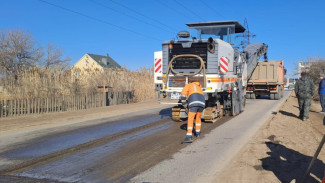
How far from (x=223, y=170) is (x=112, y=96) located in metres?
15.0

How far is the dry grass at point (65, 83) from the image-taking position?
1477cm

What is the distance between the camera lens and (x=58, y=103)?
15250mm

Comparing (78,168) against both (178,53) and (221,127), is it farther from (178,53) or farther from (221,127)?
(178,53)

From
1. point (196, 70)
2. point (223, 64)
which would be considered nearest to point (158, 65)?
point (196, 70)

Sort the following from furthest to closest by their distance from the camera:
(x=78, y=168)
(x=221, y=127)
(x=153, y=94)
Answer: (x=153, y=94) < (x=221, y=127) < (x=78, y=168)

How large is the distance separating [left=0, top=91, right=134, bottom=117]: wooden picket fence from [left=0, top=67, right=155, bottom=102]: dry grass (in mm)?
859

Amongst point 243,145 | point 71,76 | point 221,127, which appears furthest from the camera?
point 71,76

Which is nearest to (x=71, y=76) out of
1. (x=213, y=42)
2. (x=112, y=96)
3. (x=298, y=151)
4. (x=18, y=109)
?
(x=112, y=96)

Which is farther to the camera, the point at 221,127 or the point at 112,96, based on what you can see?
the point at 112,96

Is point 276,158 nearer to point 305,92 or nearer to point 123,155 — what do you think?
point 123,155

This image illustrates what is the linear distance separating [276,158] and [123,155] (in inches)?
125

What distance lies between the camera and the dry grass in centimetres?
1477

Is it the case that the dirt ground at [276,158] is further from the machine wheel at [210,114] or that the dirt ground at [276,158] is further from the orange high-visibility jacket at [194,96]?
the machine wheel at [210,114]

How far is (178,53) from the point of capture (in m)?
11.3
